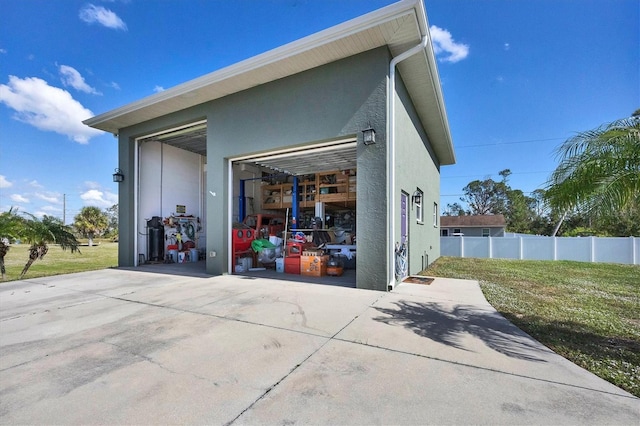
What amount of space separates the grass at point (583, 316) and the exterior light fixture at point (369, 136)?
12.1ft

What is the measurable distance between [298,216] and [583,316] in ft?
27.3

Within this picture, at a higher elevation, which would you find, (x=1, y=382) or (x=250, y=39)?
(x=250, y=39)

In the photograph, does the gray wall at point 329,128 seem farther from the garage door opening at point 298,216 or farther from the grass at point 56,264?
the grass at point 56,264

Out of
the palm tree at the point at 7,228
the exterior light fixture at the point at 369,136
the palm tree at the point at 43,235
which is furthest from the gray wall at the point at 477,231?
the palm tree at the point at 7,228

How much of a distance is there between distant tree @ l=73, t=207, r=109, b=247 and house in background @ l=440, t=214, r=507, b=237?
37.1 metres

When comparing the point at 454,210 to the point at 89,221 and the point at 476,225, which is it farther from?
the point at 89,221

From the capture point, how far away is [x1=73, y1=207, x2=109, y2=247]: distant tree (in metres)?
29.8

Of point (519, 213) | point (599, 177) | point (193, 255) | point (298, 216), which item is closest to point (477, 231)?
point (519, 213)

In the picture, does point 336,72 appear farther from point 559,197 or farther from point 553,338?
point 553,338

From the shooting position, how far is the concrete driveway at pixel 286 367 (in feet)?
6.14

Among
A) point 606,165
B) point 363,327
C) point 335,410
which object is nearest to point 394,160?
point 606,165

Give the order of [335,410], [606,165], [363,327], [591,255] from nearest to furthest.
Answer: [335,410]
[606,165]
[363,327]
[591,255]

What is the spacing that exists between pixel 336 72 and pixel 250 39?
3210mm

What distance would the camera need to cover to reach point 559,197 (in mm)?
3584
